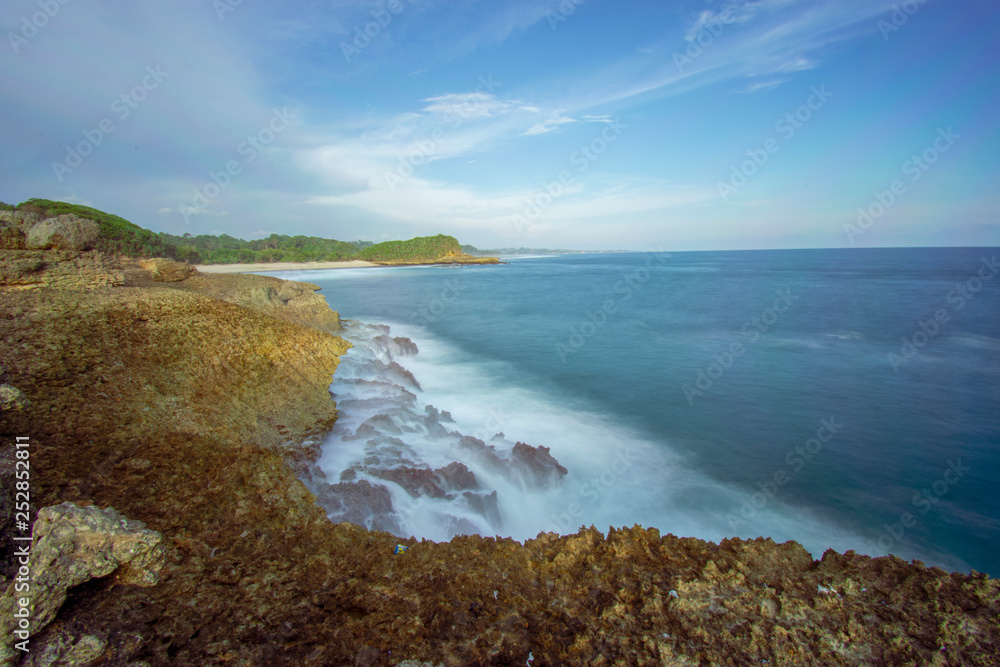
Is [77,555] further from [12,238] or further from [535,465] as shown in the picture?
[12,238]

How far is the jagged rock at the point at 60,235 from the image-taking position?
750cm

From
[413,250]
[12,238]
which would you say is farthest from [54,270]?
[413,250]

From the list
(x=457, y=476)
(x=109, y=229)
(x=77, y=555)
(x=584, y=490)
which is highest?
(x=109, y=229)

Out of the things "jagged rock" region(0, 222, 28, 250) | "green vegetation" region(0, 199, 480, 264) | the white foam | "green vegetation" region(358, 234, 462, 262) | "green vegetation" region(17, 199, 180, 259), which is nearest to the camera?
the white foam

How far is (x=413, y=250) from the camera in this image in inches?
4321

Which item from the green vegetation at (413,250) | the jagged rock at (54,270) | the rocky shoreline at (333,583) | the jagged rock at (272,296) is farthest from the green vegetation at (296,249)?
the rocky shoreline at (333,583)

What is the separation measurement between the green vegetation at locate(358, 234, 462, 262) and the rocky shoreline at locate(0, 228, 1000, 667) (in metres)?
103

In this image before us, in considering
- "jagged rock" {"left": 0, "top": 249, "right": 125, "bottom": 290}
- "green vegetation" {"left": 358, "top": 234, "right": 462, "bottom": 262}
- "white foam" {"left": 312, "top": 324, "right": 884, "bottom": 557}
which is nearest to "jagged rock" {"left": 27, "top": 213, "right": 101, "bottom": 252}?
"jagged rock" {"left": 0, "top": 249, "right": 125, "bottom": 290}

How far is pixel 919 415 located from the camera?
36.7 ft

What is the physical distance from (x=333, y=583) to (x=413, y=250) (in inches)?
4413

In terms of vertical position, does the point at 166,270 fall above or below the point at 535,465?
above

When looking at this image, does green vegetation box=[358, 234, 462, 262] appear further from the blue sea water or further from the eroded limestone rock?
the eroded limestone rock

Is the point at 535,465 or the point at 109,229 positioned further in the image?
the point at 109,229

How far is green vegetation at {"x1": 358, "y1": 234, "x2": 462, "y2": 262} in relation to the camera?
103312 mm
